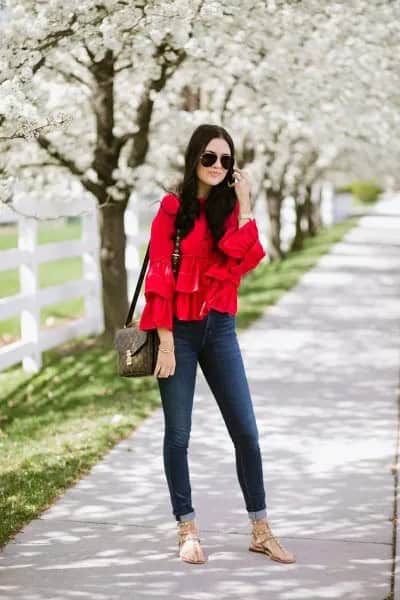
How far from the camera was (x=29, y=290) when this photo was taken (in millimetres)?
9305

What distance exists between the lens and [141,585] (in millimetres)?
4238

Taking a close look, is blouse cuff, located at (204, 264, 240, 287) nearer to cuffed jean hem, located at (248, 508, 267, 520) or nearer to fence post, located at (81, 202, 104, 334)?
cuffed jean hem, located at (248, 508, 267, 520)

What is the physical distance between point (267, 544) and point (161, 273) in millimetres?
1285

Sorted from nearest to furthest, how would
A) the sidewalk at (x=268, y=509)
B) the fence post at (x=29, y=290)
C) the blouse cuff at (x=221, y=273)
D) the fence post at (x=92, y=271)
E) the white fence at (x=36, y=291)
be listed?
the sidewalk at (x=268, y=509) < the blouse cuff at (x=221, y=273) < the white fence at (x=36, y=291) < the fence post at (x=29, y=290) < the fence post at (x=92, y=271)

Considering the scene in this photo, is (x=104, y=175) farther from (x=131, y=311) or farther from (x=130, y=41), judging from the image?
(x=131, y=311)

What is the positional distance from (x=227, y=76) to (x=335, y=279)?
24.0 ft

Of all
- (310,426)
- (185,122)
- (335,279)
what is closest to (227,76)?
(185,122)

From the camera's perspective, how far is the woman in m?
4.36

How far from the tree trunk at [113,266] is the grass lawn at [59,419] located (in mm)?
358

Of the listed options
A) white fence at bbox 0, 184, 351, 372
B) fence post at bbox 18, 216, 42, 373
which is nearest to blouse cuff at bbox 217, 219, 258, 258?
white fence at bbox 0, 184, 351, 372

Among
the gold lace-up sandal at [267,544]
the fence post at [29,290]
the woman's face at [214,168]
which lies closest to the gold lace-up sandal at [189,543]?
the gold lace-up sandal at [267,544]

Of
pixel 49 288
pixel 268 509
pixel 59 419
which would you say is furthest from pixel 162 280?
pixel 49 288

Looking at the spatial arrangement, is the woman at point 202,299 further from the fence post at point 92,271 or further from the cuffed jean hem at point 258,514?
the fence post at point 92,271

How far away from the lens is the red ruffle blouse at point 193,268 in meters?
4.34
